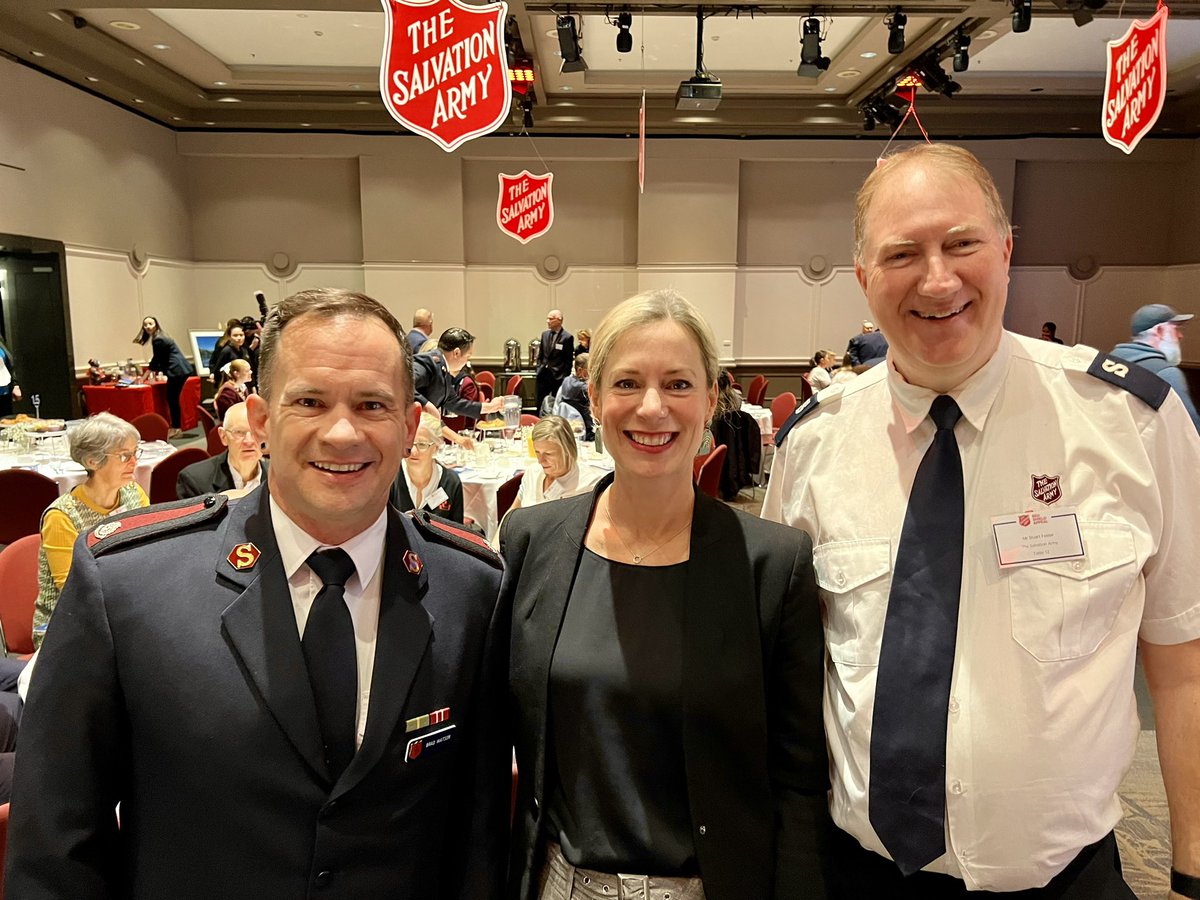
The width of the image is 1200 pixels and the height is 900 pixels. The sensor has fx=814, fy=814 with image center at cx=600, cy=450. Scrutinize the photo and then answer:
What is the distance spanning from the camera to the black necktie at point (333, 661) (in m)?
1.21

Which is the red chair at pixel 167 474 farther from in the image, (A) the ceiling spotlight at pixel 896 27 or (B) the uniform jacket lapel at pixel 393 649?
(A) the ceiling spotlight at pixel 896 27

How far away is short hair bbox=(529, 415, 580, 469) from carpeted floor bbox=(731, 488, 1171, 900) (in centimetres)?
261

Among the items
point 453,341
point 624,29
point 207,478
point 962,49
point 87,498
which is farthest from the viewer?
point 962,49

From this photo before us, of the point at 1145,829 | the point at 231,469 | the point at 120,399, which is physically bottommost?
the point at 1145,829

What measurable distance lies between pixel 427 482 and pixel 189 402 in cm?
810

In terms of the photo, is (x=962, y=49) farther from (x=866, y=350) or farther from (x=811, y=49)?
(x=866, y=350)

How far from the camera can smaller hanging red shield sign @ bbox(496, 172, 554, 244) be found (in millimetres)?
9375

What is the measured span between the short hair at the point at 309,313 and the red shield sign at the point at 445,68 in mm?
3526

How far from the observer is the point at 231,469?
13.0ft

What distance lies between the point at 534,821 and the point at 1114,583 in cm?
103

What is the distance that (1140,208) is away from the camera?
513 inches

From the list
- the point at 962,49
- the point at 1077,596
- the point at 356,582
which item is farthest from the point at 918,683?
the point at 962,49

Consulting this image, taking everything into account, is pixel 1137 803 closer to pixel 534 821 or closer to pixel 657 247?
pixel 534 821

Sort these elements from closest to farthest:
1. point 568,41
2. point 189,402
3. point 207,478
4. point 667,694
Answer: point 667,694 < point 207,478 < point 568,41 < point 189,402
